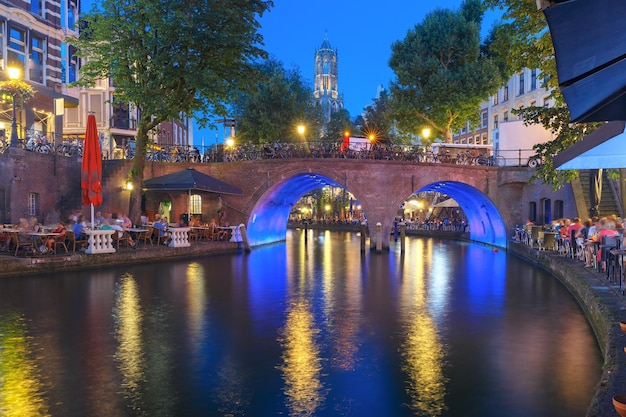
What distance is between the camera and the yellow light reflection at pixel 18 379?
256 inches

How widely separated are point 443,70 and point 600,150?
109ft

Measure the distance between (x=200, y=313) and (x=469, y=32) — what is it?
33102 mm

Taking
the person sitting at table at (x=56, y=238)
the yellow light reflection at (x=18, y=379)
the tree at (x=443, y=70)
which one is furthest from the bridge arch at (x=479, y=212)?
the yellow light reflection at (x=18, y=379)

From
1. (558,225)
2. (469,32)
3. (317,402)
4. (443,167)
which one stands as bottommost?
(317,402)

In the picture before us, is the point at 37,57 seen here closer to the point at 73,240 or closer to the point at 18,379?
the point at 73,240

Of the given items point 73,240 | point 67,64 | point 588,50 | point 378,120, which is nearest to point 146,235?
point 73,240

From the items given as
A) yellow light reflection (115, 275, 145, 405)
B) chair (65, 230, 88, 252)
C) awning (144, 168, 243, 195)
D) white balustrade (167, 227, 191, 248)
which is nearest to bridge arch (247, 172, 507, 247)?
awning (144, 168, 243, 195)

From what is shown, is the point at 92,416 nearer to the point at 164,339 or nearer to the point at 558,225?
the point at 164,339

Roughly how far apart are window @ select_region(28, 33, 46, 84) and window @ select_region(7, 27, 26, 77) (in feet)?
1.77

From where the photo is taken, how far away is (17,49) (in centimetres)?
2886

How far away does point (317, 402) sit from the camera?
22.6 feet

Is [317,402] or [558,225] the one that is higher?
[558,225]

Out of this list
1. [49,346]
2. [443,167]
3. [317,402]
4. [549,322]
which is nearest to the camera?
[317,402]

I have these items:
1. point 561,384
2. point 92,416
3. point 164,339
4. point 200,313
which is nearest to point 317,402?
point 92,416
